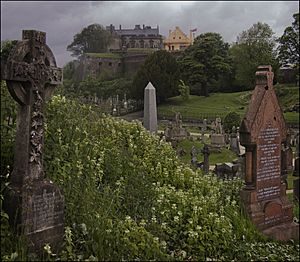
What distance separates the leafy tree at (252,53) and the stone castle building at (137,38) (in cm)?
1529

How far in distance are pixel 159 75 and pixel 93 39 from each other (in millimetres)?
27180

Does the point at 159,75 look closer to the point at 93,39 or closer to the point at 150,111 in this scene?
the point at 150,111

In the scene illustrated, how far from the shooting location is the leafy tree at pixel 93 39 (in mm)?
60150

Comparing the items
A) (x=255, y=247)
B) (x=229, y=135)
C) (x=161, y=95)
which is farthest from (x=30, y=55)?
(x=161, y=95)

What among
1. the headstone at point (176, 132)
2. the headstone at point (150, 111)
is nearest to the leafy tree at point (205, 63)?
the headstone at point (176, 132)

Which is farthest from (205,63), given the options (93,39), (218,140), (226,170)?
(93,39)

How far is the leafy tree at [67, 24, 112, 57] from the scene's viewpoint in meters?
60.2

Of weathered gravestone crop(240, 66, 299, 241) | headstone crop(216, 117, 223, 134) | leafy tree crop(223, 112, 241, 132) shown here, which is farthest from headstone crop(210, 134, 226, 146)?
weathered gravestone crop(240, 66, 299, 241)

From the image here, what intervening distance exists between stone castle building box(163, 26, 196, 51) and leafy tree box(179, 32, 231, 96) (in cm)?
894

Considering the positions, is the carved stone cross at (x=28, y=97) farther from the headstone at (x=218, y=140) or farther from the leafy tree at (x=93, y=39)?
the leafy tree at (x=93, y=39)

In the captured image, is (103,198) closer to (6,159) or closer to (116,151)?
(6,159)

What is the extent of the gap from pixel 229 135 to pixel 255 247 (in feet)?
51.2

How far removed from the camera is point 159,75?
3816cm

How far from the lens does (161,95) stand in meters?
34.0
